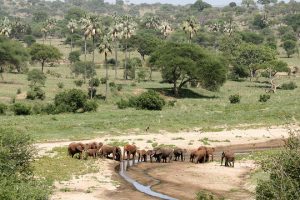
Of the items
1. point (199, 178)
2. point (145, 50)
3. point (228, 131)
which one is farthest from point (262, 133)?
point (145, 50)

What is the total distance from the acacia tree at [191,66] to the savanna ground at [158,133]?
261cm

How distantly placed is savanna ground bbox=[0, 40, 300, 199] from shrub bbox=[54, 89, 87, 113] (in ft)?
10.1

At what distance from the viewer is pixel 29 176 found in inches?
1281

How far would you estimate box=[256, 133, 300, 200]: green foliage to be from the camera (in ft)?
67.7

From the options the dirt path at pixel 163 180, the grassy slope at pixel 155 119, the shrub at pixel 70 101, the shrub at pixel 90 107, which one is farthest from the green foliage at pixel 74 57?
the dirt path at pixel 163 180

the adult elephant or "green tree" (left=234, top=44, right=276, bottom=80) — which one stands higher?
"green tree" (left=234, top=44, right=276, bottom=80)

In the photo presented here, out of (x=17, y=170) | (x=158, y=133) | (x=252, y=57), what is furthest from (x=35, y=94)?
(x=252, y=57)

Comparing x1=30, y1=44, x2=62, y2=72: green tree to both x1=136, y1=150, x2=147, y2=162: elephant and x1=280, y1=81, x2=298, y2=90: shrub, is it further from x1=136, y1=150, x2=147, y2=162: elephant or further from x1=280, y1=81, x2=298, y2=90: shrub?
x1=136, y1=150, x2=147, y2=162: elephant

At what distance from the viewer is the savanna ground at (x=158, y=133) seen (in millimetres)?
34375

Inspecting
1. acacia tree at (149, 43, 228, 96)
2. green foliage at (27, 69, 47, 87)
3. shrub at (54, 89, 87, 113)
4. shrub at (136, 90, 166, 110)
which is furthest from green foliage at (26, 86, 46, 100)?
acacia tree at (149, 43, 228, 96)

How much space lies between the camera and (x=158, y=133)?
5669cm

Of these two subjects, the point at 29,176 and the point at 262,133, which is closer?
the point at 29,176

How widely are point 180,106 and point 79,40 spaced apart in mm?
103374

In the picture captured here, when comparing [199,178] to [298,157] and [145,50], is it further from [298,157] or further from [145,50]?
[145,50]
